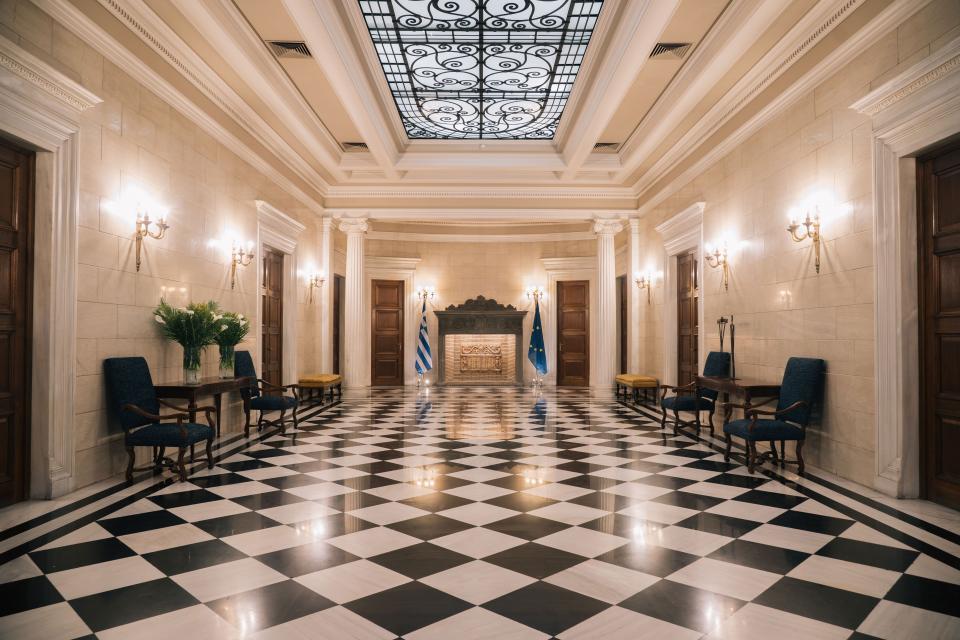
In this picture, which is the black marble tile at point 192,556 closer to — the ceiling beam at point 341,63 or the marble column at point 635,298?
the ceiling beam at point 341,63

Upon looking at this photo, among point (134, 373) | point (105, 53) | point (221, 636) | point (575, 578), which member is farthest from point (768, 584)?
point (105, 53)

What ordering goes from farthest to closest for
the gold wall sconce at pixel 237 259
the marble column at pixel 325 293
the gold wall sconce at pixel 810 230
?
the marble column at pixel 325 293 < the gold wall sconce at pixel 237 259 < the gold wall sconce at pixel 810 230

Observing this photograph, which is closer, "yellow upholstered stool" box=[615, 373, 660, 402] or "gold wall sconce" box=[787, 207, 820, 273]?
"gold wall sconce" box=[787, 207, 820, 273]

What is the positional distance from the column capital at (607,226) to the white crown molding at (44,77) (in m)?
8.77

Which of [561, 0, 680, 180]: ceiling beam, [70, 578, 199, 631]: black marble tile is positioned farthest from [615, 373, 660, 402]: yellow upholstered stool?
[70, 578, 199, 631]: black marble tile

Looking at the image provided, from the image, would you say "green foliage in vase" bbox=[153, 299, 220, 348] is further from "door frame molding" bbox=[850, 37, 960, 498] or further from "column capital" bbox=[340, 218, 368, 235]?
"door frame molding" bbox=[850, 37, 960, 498]

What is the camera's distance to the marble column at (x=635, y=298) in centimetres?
1133

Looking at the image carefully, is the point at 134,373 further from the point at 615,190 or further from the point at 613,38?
the point at 615,190

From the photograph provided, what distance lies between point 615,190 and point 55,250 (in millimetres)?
9219

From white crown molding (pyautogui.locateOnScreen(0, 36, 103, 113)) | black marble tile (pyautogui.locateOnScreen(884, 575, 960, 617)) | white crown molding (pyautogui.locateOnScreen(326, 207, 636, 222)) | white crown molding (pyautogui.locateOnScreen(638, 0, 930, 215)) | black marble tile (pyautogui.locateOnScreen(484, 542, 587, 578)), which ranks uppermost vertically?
white crown molding (pyautogui.locateOnScreen(638, 0, 930, 215))

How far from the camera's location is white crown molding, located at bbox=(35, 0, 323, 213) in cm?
445

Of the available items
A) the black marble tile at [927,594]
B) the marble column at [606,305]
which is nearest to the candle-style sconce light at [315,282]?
the marble column at [606,305]

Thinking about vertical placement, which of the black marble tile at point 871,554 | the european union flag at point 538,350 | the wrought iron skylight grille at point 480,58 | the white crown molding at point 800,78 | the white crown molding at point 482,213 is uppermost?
the wrought iron skylight grille at point 480,58

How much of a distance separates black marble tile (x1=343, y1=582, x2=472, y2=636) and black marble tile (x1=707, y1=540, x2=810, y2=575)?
155 cm
